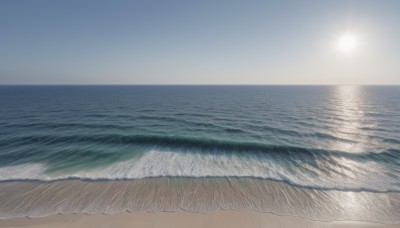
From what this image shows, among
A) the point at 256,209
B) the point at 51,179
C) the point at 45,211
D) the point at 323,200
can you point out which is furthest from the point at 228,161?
the point at 51,179

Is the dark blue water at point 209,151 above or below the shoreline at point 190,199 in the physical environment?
above

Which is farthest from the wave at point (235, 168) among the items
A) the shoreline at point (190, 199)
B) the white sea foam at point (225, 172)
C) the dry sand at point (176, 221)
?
the dry sand at point (176, 221)

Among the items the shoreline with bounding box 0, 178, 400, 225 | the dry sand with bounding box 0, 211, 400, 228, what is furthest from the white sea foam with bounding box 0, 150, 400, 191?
the dry sand with bounding box 0, 211, 400, 228

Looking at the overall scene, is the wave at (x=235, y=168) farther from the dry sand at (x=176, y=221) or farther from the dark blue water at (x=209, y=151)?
the dry sand at (x=176, y=221)

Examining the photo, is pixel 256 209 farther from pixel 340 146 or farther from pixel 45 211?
pixel 340 146

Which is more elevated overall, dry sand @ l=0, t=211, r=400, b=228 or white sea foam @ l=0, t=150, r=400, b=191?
white sea foam @ l=0, t=150, r=400, b=191

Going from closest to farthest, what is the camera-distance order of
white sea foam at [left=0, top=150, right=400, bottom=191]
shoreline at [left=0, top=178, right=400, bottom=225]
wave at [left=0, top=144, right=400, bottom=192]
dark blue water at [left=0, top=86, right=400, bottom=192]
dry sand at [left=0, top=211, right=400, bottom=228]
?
dry sand at [left=0, top=211, right=400, bottom=228], shoreline at [left=0, top=178, right=400, bottom=225], white sea foam at [left=0, top=150, right=400, bottom=191], wave at [left=0, top=144, right=400, bottom=192], dark blue water at [left=0, top=86, right=400, bottom=192]

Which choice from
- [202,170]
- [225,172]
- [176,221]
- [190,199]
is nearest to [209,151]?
[202,170]

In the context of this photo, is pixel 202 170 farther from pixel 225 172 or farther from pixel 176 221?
pixel 176 221

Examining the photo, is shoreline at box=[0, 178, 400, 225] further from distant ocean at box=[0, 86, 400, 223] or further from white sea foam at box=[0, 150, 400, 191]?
white sea foam at box=[0, 150, 400, 191]

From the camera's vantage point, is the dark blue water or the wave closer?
the wave
